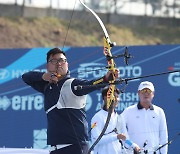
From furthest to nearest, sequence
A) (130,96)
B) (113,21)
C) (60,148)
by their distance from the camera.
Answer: (113,21) < (130,96) < (60,148)

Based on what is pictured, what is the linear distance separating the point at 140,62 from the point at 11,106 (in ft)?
7.33

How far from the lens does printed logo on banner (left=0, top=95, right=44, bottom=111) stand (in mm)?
11227

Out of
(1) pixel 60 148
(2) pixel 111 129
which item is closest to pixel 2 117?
(2) pixel 111 129

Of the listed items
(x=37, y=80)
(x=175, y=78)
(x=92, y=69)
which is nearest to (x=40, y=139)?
(x=92, y=69)

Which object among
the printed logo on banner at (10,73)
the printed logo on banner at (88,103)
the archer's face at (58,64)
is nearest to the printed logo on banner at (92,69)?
the printed logo on banner at (88,103)

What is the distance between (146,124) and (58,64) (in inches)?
92.3

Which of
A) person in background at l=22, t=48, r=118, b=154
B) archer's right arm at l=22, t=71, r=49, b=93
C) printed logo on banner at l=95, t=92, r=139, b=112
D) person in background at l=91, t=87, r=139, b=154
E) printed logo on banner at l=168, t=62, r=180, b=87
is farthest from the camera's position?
printed logo on banner at l=95, t=92, r=139, b=112

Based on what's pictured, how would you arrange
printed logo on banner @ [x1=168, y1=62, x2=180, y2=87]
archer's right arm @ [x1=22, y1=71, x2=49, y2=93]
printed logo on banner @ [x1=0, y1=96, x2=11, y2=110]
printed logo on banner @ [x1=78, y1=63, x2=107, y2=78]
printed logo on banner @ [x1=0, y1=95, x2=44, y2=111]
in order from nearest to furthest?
archer's right arm @ [x1=22, y1=71, x2=49, y2=93] < printed logo on banner @ [x1=168, y1=62, x2=180, y2=87] < printed logo on banner @ [x1=78, y1=63, x2=107, y2=78] < printed logo on banner @ [x1=0, y1=95, x2=44, y2=111] < printed logo on banner @ [x1=0, y1=96, x2=11, y2=110]

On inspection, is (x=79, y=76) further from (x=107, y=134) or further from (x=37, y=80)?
(x=37, y=80)

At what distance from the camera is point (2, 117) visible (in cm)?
1141

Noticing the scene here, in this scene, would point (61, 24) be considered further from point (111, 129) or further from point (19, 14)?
point (111, 129)

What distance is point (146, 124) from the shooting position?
820 centimetres

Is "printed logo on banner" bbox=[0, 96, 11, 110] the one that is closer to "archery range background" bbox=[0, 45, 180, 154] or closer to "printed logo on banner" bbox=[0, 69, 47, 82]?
"archery range background" bbox=[0, 45, 180, 154]

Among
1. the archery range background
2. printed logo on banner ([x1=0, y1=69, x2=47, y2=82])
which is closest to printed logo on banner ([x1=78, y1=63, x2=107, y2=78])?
the archery range background
